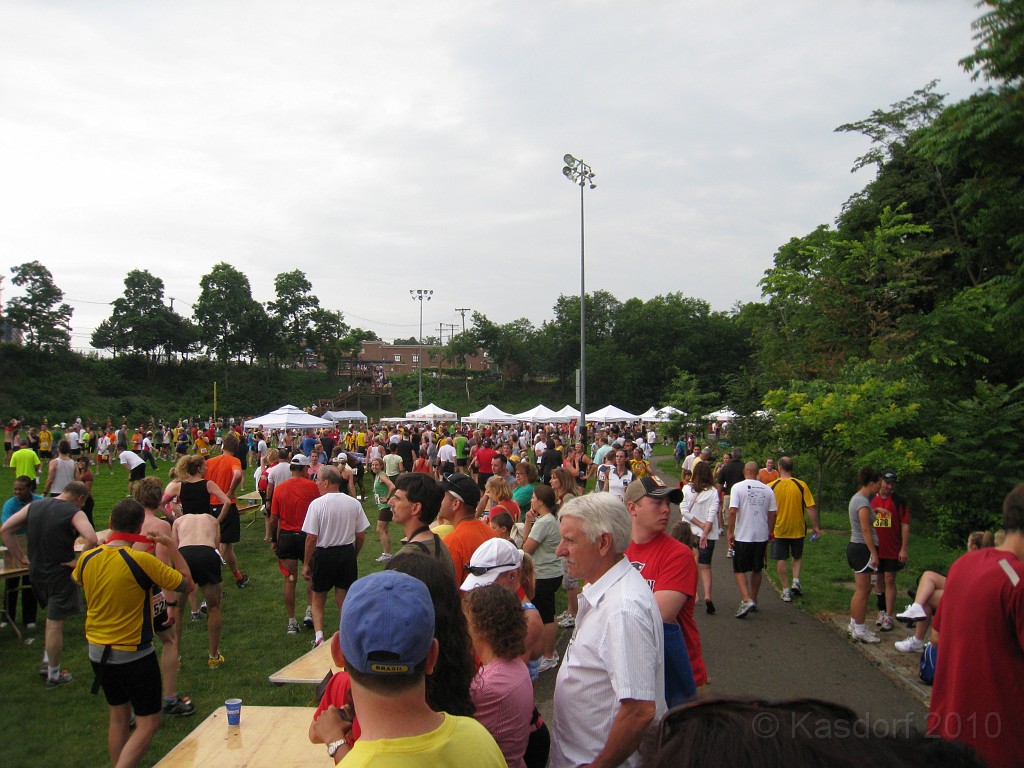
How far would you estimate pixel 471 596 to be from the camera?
9.48ft

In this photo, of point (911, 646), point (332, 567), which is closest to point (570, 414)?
point (911, 646)

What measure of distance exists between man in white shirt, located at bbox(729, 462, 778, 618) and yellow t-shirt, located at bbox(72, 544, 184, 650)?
19.5 ft

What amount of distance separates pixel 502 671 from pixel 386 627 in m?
1.16

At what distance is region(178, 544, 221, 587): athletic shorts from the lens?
628 centimetres

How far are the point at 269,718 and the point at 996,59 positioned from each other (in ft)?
28.3

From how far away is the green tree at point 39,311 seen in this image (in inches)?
2019

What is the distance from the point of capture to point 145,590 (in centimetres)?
431

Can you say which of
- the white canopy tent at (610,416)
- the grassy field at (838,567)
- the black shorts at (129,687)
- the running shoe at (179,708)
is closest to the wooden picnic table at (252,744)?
the black shorts at (129,687)

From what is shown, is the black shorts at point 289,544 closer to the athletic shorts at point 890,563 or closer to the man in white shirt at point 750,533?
the man in white shirt at point 750,533

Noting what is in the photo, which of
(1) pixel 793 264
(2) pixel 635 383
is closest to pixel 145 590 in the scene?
(1) pixel 793 264

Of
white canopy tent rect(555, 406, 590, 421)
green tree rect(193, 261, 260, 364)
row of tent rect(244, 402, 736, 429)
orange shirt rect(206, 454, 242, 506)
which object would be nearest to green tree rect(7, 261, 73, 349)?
green tree rect(193, 261, 260, 364)

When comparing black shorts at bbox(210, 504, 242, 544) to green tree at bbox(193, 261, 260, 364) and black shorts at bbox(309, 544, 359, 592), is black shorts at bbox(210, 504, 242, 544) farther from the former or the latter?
green tree at bbox(193, 261, 260, 364)

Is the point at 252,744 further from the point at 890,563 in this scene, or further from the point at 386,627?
the point at 890,563

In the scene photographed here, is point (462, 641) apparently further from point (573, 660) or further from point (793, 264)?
point (793, 264)
